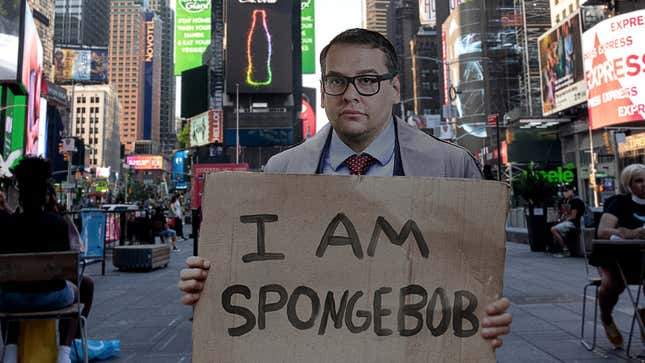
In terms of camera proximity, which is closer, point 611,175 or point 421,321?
point 421,321

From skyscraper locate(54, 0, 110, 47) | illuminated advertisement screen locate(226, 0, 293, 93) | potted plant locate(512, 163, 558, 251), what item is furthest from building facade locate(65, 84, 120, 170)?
potted plant locate(512, 163, 558, 251)

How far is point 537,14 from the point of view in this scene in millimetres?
55156

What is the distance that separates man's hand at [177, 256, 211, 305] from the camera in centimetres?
168

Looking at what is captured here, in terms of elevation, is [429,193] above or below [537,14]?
below

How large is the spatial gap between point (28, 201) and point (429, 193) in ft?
11.4

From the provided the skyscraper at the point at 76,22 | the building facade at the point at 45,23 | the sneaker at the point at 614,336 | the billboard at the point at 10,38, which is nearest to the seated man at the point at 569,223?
the sneaker at the point at 614,336

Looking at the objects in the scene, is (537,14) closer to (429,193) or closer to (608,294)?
(608,294)

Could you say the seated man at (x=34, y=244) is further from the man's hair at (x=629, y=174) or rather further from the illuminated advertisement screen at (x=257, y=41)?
the illuminated advertisement screen at (x=257, y=41)

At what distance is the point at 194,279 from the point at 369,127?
0.86m

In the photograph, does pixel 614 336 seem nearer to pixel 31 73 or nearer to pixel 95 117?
pixel 31 73

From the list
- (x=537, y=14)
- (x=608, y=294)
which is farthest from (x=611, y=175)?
(x=608, y=294)

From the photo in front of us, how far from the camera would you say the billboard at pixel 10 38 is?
33250 millimetres

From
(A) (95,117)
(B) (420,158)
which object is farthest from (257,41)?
(A) (95,117)

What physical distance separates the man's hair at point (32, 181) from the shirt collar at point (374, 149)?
2.95m
